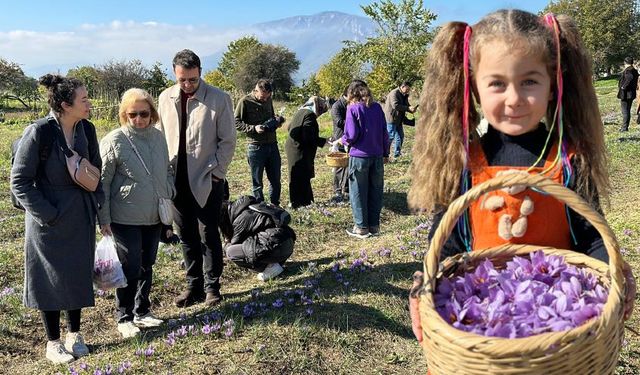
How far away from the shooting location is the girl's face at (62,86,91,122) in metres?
4.16

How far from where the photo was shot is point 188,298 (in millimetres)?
5363

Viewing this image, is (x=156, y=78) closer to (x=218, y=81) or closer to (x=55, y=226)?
(x=218, y=81)

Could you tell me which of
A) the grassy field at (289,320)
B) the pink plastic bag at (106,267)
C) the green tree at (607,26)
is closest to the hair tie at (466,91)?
the grassy field at (289,320)

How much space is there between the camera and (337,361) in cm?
391

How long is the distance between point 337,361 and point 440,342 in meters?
2.52

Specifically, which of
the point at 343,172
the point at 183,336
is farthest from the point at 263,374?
the point at 343,172

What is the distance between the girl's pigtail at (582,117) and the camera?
6.46 ft

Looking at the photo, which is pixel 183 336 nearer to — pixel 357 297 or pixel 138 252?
pixel 138 252

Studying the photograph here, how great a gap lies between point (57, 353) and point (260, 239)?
227 cm

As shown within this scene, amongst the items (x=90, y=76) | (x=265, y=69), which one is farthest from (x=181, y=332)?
(x=265, y=69)

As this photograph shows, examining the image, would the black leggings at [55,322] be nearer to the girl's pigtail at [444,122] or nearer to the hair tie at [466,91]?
the girl's pigtail at [444,122]

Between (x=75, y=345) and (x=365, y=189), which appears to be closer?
(x=75, y=345)

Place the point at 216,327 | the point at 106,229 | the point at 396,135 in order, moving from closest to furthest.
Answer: the point at 216,327 → the point at 106,229 → the point at 396,135

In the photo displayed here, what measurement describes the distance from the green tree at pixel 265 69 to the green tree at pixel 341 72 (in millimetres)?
6083
